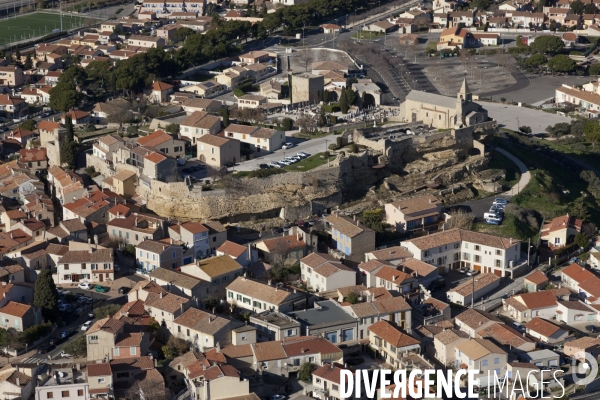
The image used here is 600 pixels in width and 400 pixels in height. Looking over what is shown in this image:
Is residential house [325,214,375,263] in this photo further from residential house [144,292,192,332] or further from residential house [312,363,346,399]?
residential house [312,363,346,399]

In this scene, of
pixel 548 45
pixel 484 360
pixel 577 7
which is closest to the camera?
pixel 484 360

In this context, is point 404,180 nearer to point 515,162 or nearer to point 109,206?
point 515,162

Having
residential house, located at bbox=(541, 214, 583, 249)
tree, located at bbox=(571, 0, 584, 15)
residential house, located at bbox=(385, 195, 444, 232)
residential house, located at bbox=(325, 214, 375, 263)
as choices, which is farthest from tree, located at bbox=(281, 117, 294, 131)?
tree, located at bbox=(571, 0, 584, 15)

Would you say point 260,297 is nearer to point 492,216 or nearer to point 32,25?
point 492,216

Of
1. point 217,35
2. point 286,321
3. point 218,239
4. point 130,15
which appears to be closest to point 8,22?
point 130,15

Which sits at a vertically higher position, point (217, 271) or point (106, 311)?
point (217, 271)

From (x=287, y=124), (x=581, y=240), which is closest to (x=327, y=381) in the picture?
(x=581, y=240)

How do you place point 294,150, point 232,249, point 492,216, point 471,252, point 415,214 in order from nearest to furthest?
point 232,249 → point 471,252 → point 415,214 → point 492,216 → point 294,150
